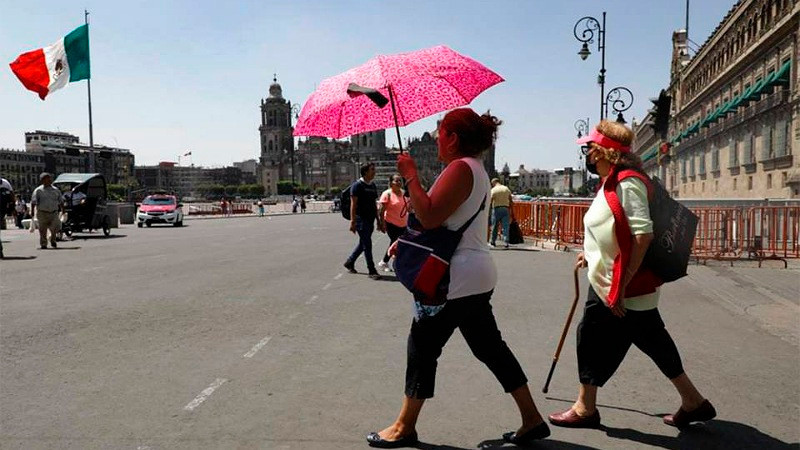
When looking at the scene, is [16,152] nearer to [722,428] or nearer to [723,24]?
[723,24]

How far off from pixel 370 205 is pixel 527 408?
6.88 meters

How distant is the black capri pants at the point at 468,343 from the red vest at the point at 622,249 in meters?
0.65

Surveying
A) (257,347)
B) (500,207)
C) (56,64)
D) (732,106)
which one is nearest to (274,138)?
(732,106)

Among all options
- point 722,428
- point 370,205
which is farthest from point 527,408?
point 370,205

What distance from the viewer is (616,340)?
3.68m

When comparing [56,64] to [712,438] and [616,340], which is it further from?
[712,438]

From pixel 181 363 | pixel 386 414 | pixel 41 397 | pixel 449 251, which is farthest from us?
pixel 181 363

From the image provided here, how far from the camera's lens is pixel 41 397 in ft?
14.1

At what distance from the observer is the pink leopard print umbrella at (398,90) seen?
378cm

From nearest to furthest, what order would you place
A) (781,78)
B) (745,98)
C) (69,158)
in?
(781,78) → (745,98) → (69,158)

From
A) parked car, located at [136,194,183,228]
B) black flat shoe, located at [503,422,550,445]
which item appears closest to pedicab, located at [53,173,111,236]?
parked car, located at [136,194,183,228]

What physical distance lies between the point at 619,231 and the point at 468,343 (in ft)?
3.23

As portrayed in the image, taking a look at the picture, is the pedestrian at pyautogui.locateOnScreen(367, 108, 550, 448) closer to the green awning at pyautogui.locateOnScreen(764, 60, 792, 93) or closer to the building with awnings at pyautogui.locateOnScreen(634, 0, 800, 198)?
the building with awnings at pyautogui.locateOnScreen(634, 0, 800, 198)

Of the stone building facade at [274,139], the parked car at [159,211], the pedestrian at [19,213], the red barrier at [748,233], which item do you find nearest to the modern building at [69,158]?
the stone building facade at [274,139]
